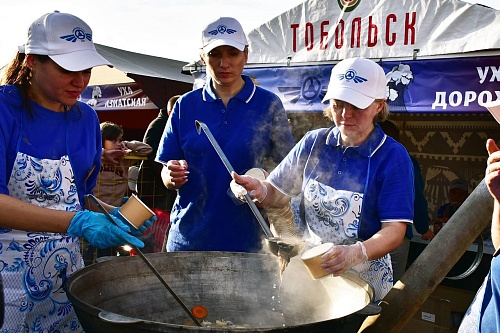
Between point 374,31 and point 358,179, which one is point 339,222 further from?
point 374,31

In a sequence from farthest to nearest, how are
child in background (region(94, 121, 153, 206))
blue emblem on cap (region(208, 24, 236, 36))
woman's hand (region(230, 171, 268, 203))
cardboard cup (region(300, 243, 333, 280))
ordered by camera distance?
child in background (region(94, 121, 153, 206)), blue emblem on cap (region(208, 24, 236, 36)), woman's hand (region(230, 171, 268, 203)), cardboard cup (region(300, 243, 333, 280))

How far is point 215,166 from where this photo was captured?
2.68 m

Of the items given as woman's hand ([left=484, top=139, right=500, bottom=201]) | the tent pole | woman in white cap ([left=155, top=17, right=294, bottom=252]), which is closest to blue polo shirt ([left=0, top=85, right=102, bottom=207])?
woman in white cap ([left=155, top=17, right=294, bottom=252])

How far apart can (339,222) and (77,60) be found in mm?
1300

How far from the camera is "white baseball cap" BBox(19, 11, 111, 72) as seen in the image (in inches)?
75.8

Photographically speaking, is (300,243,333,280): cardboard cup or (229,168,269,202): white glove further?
(229,168,269,202): white glove

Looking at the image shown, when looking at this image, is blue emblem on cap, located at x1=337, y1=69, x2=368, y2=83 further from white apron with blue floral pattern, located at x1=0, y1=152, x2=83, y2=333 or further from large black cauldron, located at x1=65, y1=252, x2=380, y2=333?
white apron with blue floral pattern, located at x1=0, y1=152, x2=83, y2=333

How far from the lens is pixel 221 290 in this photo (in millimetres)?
2463

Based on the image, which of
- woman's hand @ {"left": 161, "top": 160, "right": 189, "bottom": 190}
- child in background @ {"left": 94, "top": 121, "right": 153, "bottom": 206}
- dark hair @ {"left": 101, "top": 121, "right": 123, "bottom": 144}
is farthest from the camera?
dark hair @ {"left": 101, "top": 121, "right": 123, "bottom": 144}

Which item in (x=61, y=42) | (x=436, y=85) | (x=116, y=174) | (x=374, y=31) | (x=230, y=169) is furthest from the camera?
(x=116, y=174)

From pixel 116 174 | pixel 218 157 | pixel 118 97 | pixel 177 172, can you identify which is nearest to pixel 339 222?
pixel 218 157

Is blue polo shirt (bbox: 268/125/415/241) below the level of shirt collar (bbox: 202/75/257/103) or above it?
below

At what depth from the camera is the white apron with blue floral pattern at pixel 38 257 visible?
1.93 m

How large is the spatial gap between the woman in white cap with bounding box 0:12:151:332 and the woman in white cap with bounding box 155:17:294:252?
0.68 m
